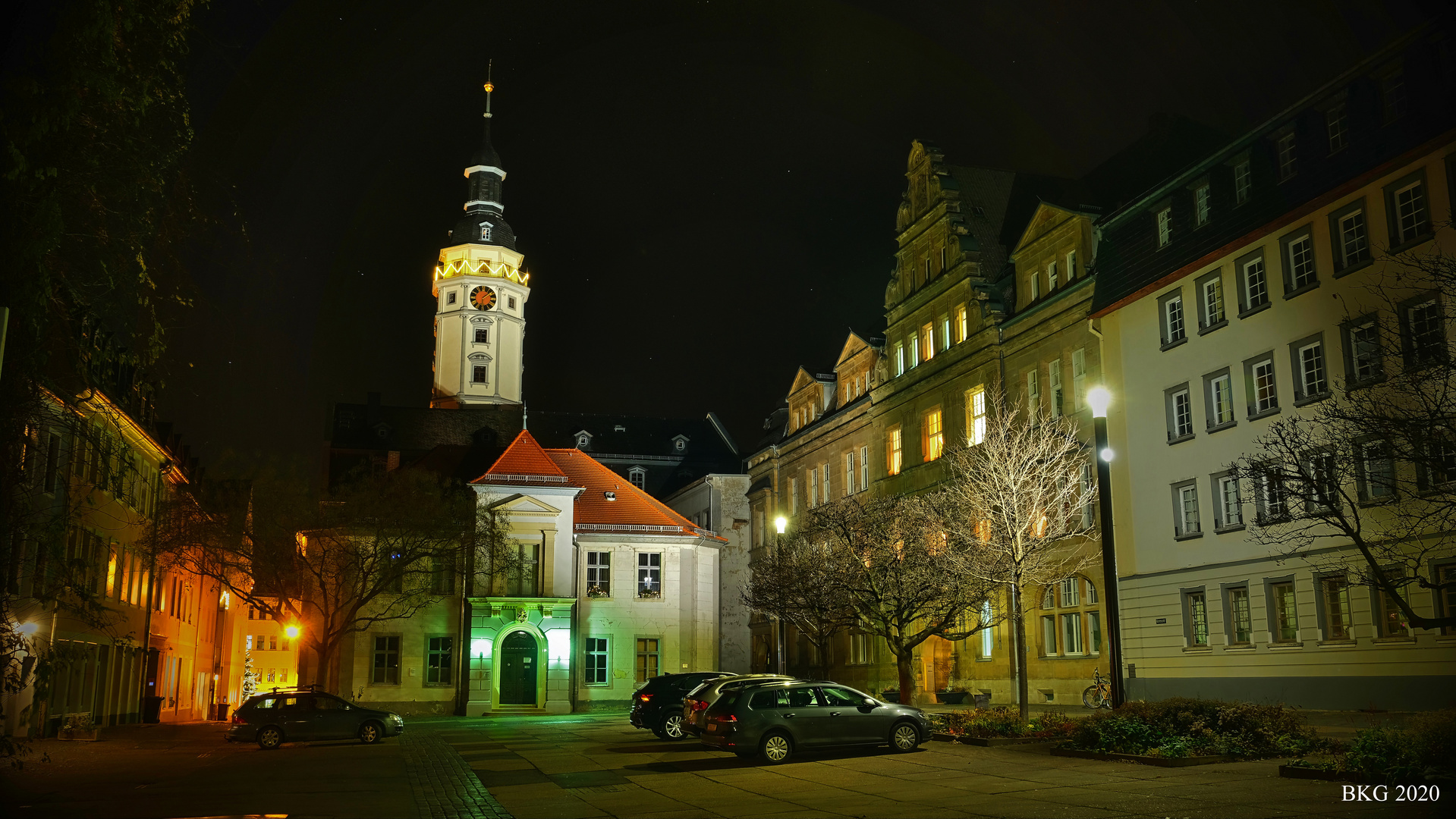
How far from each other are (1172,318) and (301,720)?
2737cm

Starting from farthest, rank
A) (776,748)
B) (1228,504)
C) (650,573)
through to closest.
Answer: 1. (650,573)
2. (1228,504)
3. (776,748)

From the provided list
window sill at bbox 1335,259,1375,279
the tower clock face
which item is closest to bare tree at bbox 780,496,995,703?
window sill at bbox 1335,259,1375,279

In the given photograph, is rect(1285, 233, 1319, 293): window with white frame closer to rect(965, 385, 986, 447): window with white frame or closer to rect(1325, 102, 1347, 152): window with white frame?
rect(1325, 102, 1347, 152): window with white frame

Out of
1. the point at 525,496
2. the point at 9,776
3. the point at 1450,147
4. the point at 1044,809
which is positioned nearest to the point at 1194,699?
the point at 1044,809

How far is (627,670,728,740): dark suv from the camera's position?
29.4 m

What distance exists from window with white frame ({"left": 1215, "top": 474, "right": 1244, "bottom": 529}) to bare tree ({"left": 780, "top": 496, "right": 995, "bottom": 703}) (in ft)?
22.2

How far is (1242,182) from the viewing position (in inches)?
1282

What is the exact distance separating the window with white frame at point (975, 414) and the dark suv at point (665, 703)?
15.5m

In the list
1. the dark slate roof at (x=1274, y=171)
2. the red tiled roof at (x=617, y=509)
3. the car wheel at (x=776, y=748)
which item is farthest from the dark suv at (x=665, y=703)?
the red tiled roof at (x=617, y=509)

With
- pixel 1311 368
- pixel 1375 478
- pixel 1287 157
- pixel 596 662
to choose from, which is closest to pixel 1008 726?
pixel 1375 478

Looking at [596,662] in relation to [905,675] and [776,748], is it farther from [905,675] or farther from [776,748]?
[776,748]

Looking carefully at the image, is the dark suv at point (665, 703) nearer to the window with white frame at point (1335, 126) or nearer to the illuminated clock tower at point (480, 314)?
the window with white frame at point (1335, 126)

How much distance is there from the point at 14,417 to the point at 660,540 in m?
42.0

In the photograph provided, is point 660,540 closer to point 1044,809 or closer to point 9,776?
point 9,776
